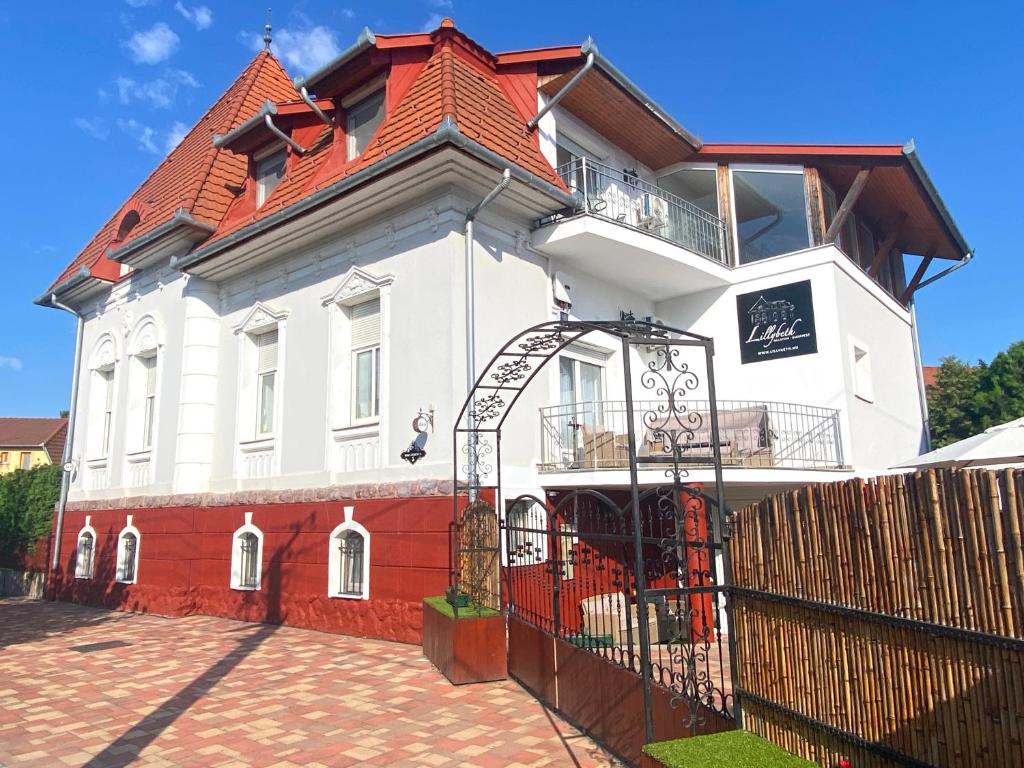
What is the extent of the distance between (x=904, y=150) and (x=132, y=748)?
528 inches

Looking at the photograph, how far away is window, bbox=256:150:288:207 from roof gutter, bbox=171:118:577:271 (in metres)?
1.78

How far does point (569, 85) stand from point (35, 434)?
Result: 5600 cm

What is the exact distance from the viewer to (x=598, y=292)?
1184cm

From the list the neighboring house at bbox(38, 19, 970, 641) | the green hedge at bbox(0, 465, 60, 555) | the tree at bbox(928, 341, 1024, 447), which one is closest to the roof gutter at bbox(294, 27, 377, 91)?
the neighboring house at bbox(38, 19, 970, 641)

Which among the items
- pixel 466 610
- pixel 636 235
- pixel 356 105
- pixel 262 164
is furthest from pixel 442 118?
pixel 466 610

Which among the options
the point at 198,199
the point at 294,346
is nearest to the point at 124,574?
the point at 294,346

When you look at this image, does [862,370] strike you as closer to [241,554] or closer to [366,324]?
[366,324]

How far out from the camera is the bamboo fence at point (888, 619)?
2.51 metres

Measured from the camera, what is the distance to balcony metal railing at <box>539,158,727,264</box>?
11.7 metres

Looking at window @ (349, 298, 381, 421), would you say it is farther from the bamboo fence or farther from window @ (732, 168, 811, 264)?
the bamboo fence

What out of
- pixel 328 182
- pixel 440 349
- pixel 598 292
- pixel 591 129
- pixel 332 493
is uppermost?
pixel 591 129

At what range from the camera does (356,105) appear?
36.9ft

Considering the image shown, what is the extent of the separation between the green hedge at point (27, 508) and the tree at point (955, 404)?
2497 centimetres

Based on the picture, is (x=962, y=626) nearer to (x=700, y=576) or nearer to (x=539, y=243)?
(x=700, y=576)
